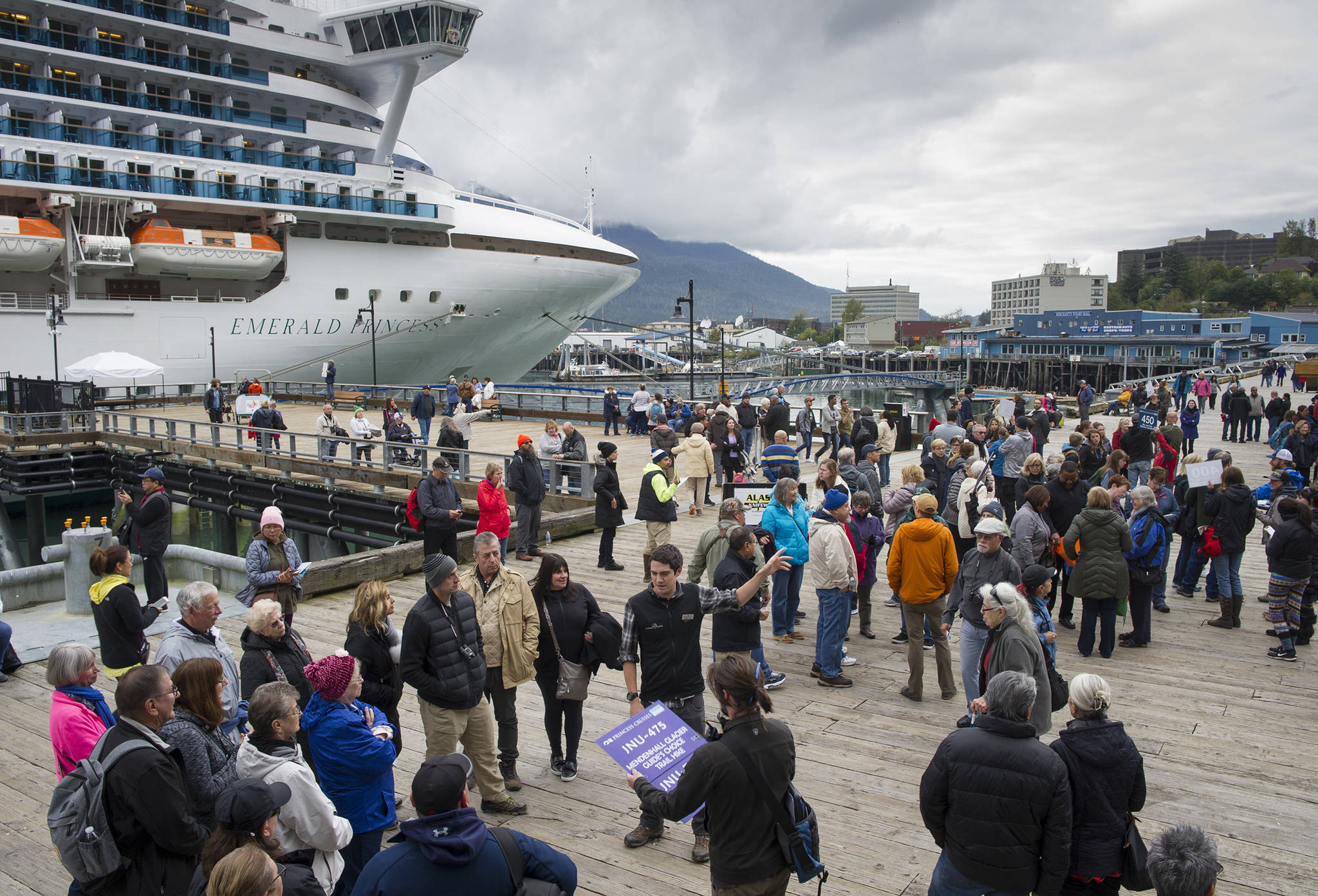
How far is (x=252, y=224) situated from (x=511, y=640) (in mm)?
38884

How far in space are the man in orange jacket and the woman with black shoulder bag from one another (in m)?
2.92

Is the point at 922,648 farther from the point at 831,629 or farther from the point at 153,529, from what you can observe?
the point at 153,529

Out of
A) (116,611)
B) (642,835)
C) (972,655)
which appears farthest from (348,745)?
(972,655)

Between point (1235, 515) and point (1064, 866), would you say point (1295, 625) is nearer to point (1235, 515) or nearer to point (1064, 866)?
point (1235, 515)

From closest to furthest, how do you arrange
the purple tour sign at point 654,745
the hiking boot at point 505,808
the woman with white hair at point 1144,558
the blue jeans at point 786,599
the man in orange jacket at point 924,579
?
1. the purple tour sign at point 654,745
2. the hiking boot at point 505,808
3. the man in orange jacket at point 924,579
4. the woman with white hair at point 1144,558
5. the blue jeans at point 786,599

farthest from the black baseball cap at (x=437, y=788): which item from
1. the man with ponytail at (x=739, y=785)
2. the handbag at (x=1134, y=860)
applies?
the handbag at (x=1134, y=860)

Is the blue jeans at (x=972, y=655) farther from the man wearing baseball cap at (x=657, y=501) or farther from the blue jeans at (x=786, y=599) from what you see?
the man wearing baseball cap at (x=657, y=501)

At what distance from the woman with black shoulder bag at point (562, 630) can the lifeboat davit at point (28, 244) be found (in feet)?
115

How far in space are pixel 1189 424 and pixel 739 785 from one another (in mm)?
21600

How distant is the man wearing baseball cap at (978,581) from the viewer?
6.09 m

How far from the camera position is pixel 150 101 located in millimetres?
35969

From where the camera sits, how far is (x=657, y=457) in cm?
1039

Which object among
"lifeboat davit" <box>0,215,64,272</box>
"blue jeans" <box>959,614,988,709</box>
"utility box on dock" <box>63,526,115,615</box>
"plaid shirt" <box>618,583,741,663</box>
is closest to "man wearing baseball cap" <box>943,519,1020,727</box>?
"blue jeans" <box>959,614,988,709</box>

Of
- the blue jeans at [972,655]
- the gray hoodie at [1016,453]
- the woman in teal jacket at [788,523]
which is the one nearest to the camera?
the blue jeans at [972,655]
